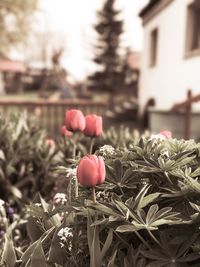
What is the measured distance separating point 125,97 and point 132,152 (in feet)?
113

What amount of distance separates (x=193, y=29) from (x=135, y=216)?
11.3m

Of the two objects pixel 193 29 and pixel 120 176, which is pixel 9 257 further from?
pixel 193 29

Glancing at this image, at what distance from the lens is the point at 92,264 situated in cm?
139

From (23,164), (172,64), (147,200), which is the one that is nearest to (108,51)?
(172,64)

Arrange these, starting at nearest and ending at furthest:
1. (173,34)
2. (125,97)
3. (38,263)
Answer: (38,263), (173,34), (125,97)

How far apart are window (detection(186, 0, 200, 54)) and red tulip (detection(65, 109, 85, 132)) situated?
392 inches

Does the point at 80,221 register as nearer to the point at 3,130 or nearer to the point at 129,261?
the point at 129,261

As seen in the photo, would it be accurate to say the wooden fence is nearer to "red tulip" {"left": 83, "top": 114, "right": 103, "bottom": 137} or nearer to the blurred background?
the blurred background

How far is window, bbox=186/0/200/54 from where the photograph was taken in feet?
38.3

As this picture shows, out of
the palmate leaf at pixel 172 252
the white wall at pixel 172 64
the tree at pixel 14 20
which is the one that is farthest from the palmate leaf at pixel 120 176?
the tree at pixel 14 20

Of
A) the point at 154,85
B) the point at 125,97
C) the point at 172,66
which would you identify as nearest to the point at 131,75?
the point at 125,97

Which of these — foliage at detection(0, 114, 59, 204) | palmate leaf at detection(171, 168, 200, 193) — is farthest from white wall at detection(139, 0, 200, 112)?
palmate leaf at detection(171, 168, 200, 193)

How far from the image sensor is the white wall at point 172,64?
1155 cm

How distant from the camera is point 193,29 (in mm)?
11867
